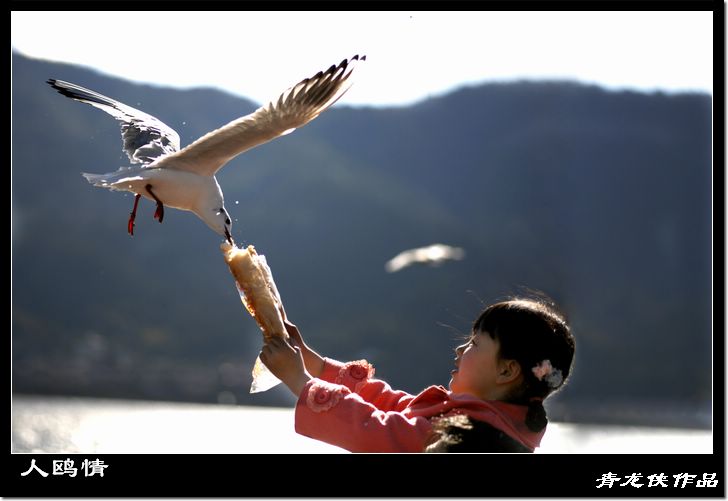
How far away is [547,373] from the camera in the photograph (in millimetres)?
1501

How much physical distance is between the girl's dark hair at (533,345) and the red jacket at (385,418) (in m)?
0.02

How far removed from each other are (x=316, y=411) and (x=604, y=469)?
0.55 meters

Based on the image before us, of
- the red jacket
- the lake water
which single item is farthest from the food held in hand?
the lake water

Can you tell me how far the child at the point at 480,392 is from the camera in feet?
4.83

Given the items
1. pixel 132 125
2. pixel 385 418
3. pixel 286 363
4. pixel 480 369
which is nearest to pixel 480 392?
pixel 480 369

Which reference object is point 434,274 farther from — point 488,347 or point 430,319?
point 488,347

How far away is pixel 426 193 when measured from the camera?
24.6m

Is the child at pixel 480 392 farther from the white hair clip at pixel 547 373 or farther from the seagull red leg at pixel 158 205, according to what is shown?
the seagull red leg at pixel 158 205

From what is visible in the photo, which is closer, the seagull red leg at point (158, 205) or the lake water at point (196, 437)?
the seagull red leg at point (158, 205)

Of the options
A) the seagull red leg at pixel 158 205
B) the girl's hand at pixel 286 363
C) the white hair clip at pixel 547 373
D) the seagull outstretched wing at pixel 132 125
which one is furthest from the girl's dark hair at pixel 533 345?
the seagull outstretched wing at pixel 132 125

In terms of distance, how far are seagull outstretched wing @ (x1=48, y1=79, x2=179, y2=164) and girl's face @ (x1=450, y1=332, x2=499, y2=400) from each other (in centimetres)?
154

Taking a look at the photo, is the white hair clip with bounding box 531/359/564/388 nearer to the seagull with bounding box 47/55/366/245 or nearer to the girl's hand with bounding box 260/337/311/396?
the girl's hand with bounding box 260/337/311/396

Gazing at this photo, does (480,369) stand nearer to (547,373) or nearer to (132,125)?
(547,373)

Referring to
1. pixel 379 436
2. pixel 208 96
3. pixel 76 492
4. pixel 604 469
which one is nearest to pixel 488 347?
pixel 379 436
